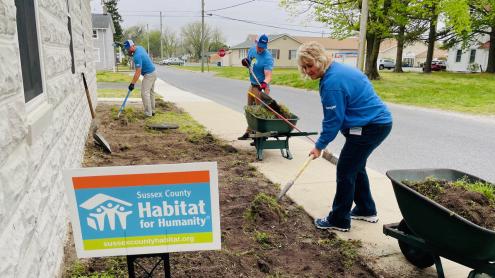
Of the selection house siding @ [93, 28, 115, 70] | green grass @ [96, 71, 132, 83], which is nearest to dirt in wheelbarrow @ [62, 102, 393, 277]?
green grass @ [96, 71, 132, 83]

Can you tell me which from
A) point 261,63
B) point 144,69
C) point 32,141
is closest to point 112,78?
point 144,69

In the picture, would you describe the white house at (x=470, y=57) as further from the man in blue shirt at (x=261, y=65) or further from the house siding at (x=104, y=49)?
the man in blue shirt at (x=261, y=65)

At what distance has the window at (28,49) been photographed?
2738 millimetres

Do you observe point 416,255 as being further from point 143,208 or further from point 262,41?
point 262,41

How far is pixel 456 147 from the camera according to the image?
7.98m

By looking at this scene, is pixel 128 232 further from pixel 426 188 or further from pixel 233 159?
pixel 233 159

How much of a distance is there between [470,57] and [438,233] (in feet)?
170

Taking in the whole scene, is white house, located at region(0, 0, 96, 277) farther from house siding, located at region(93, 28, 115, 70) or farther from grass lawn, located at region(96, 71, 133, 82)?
house siding, located at region(93, 28, 115, 70)

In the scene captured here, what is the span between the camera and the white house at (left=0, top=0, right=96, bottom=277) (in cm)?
183

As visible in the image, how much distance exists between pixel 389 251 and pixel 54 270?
277 cm

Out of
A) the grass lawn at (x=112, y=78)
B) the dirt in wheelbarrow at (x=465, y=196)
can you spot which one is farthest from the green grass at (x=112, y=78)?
the dirt in wheelbarrow at (x=465, y=196)

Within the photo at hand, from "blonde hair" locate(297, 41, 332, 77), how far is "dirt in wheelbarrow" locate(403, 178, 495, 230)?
125cm

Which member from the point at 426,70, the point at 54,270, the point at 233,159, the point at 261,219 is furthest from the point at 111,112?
the point at 426,70

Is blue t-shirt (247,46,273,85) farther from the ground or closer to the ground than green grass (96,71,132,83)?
farther from the ground
